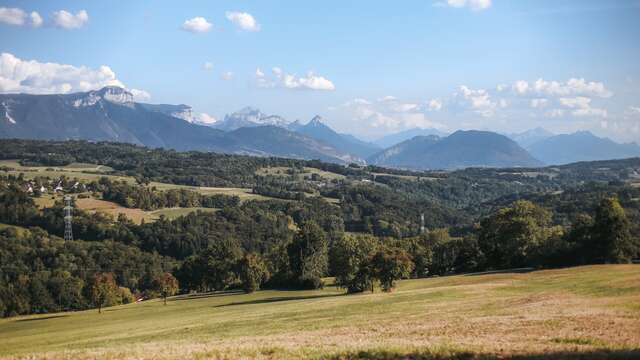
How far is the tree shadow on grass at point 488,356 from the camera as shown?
67.4 feet

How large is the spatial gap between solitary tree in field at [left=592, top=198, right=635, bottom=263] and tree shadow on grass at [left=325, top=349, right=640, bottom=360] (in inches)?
2621

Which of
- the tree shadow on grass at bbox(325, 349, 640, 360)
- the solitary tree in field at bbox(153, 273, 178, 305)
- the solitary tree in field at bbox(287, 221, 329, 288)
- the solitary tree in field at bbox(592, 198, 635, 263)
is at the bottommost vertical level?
the solitary tree in field at bbox(153, 273, 178, 305)

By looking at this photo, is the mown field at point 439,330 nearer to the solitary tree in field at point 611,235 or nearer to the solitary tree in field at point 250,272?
the solitary tree in field at point 611,235

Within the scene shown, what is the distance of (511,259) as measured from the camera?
98188mm

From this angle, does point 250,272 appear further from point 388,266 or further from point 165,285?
point 388,266

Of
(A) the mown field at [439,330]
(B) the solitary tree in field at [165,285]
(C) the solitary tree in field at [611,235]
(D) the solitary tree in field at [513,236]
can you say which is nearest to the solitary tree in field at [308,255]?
(B) the solitary tree in field at [165,285]

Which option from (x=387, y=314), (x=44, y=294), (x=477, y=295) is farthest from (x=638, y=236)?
(x=44, y=294)

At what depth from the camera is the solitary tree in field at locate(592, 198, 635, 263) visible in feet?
263

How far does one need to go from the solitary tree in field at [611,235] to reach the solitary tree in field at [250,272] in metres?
57.5

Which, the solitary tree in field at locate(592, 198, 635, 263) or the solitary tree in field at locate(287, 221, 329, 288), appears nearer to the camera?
the solitary tree in field at locate(592, 198, 635, 263)

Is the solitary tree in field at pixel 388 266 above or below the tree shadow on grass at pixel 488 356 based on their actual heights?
below

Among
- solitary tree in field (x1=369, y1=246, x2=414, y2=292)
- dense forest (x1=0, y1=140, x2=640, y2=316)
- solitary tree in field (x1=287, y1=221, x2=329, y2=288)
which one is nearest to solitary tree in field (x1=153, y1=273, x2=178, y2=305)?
dense forest (x1=0, y1=140, x2=640, y2=316)

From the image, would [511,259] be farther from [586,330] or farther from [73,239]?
[73,239]

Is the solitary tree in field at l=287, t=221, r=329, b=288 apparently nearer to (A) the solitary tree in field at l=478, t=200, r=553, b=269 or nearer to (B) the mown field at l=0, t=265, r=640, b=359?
(A) the solitary tree in field at l=478, t=200, r=553, b=269
